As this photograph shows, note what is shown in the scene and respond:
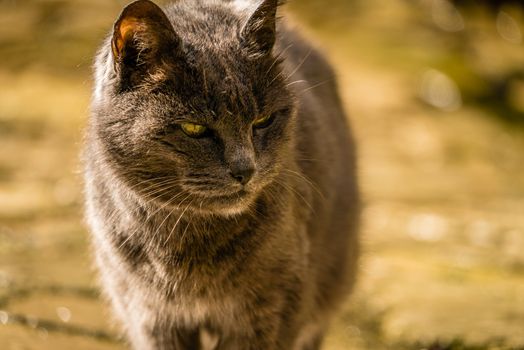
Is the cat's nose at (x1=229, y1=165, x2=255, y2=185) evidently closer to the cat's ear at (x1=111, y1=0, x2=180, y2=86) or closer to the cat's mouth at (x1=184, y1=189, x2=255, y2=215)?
the cat's mouth at (x1=184, y1=189, x2=255, y2=215)

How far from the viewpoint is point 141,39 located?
7.29ft

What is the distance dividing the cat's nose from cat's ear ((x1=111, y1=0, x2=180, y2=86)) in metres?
0.37

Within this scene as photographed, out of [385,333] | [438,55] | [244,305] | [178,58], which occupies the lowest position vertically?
[438,55]

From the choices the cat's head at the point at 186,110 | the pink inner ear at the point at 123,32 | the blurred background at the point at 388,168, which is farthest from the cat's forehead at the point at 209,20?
the blurred background at the point at 388,168

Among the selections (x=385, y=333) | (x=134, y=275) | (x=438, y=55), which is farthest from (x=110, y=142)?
(x=438, y=55)

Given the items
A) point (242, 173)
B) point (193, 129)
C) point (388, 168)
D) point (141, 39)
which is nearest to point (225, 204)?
point (242, 173)

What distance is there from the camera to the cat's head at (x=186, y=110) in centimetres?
222

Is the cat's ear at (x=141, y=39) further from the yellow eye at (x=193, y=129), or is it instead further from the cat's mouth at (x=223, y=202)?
the cat's mouth at (x=223, y=202)

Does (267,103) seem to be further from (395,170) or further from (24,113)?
(24,113)

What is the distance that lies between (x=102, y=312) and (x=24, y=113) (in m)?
3.61

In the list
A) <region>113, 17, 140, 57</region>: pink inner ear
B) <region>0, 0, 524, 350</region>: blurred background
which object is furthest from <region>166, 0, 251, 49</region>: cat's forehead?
Answer: <region>0, 0, 524, 350</region>: blurred background

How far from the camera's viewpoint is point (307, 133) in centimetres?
288

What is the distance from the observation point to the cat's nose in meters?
2.21

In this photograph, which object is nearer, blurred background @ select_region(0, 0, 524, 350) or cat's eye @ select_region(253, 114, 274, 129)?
cat's eye @ select_region(253, 114, 274, 129)
